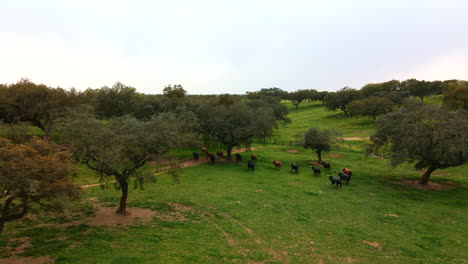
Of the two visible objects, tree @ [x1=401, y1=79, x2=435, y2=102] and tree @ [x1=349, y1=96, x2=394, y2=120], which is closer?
tree @ [x1=349, y1=96, x2=394, y2=120]

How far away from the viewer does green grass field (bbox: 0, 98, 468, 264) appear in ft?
42.1

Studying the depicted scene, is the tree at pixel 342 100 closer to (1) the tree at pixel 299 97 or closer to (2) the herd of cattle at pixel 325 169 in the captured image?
(1) the tree at pixel 299 97

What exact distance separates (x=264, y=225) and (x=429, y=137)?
20.9 metres

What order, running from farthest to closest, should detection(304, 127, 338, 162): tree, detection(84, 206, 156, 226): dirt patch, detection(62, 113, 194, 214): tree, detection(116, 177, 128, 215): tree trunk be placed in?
detection(304, 127, 338, 162): tree → detection(116, 177, 128, 215): tree trunk → detection(84, 206, 156, 226): dirt patch → detection(62, 113, 194, 214): tree

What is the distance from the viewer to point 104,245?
42.0 ft

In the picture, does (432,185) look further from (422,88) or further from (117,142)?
(422,88)

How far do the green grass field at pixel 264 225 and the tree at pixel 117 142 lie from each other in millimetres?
3726

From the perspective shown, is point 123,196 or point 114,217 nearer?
point 114,217

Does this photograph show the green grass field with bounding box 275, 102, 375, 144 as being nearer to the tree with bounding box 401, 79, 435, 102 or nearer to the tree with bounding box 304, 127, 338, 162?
the tree with bounding box 304, 127, 338, 162

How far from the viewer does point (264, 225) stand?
1688 cm

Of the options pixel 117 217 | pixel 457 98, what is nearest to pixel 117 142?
pixel 117 217

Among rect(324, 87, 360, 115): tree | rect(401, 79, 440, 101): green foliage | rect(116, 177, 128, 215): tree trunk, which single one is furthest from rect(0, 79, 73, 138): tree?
rect(401, 79, 440, 101): green foliage

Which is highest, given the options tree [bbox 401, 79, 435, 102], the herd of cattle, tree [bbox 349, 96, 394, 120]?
tree [bbox 401, 79, 435, 102]

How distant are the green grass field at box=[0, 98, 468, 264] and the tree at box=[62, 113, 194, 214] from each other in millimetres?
3726
